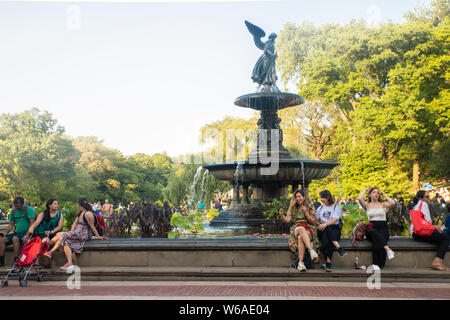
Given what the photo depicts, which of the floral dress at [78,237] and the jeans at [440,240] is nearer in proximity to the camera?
the jeans at [440,240]

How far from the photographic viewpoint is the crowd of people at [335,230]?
24.0 feet

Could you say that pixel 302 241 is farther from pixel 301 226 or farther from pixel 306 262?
pixel 306 262

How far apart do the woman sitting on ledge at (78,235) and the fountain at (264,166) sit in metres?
6.16

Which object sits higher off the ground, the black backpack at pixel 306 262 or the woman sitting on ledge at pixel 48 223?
the woman sitting on ledge at pixel 48 223

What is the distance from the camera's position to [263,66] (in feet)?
51.2

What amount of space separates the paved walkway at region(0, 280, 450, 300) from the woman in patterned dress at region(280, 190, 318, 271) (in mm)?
579

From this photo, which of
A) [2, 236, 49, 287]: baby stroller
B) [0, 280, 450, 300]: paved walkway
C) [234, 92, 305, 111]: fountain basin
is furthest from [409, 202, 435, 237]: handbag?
[234, 92, 305, 111]: fountain basin

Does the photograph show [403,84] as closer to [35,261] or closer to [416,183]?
[416,183]

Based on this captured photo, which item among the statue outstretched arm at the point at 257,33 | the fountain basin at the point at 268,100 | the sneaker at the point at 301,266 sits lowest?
the sneaker at the point at 301,266

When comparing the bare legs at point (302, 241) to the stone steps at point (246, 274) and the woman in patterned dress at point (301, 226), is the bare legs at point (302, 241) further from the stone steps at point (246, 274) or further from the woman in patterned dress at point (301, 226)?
the stone steps at point (246, 274)

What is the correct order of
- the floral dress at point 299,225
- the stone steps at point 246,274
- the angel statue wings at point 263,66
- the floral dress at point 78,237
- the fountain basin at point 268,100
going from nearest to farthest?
the stone steps at point 246,274, the floral dress at point 299,225, the floral dress at point 78,237, the fountain basin at point 268,100, the angel statue wings at point 263,66

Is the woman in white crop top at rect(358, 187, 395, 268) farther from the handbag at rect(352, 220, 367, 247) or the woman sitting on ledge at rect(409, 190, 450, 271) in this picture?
the woman sitting on ledge at rect(409, 190, 450, 271)

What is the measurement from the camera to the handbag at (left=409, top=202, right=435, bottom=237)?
7.50m

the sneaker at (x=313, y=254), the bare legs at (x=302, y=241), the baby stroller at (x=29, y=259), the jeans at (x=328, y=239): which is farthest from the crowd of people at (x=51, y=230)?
the jeans at (x=328, y=239)
